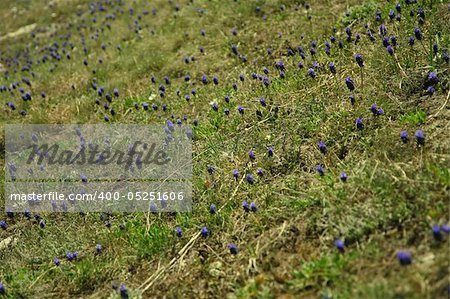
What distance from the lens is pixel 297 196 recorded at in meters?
3.64

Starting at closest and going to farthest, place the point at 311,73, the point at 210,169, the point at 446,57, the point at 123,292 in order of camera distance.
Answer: the point at 123,292 < the point at 446,57 < the point at 210,169 < the point at 311,73

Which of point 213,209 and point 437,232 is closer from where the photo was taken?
point 437,232

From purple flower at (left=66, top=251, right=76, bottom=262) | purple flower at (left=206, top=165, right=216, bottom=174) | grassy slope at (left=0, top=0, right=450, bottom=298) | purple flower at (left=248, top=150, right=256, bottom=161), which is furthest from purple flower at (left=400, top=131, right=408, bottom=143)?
purple flower at (left=66, top=251, right=76, bottom=262)

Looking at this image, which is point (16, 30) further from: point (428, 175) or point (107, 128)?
point (428, 175)

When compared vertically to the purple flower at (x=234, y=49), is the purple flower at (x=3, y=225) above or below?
below

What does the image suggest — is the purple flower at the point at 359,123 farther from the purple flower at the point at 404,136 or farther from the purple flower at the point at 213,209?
the purple flower at the point at 213,209

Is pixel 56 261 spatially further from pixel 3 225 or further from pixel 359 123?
pixel 359 123

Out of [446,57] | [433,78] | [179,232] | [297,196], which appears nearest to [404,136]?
[433,78]

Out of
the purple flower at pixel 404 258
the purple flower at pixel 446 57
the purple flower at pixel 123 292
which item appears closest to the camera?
the purple flower at pixel 404 258

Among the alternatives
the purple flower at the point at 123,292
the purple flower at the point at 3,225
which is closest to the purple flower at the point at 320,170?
the purple flower at the point at 123,292

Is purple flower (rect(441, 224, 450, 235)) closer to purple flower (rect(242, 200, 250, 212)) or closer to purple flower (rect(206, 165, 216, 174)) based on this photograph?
purple flower (rect(242, 200, 250, 212))

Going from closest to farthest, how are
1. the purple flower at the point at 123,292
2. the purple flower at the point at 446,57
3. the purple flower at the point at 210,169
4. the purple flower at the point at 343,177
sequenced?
the purple flower at the point at 123,292 → the purple flower at the point at 343,177 → the purple flower at the point at 446,57 → the purple flower at the point at 210,169

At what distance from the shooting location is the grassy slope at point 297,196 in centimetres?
299

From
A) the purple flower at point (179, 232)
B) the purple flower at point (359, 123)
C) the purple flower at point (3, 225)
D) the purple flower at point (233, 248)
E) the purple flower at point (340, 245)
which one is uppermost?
the purple flower at point (359, 123)
